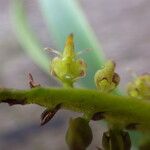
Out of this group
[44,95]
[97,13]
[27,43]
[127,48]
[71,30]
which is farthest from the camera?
[97,13]

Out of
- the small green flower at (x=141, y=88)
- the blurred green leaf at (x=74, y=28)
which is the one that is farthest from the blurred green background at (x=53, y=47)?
the small green flower at (x=141, y=88)

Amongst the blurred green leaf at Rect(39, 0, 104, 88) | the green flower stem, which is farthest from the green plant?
the blurred green leaf at Rect(39, 0, 104, 88)

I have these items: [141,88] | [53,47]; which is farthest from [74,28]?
[53,47]

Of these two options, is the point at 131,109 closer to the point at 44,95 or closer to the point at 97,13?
the point at 44,95

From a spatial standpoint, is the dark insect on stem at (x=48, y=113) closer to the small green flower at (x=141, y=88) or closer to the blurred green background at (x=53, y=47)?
the small green flower at (x=141, y=88)

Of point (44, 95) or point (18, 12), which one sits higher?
point (18, 12)

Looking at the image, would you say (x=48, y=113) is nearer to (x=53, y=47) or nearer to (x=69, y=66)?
(x=69, y=66)

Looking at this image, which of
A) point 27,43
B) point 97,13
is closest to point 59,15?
point 27,43
